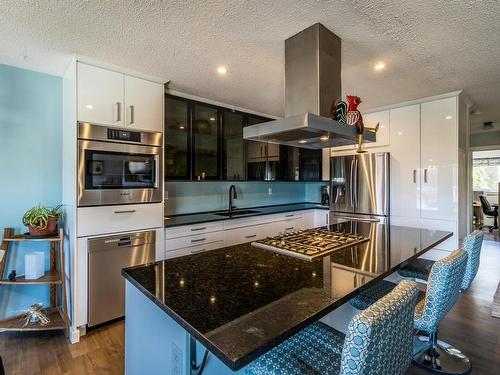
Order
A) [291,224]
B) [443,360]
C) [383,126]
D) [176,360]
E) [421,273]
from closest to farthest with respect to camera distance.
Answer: [176,360], [443,360], [421,273], [383,126], [291,224]

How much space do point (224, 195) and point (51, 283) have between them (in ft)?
7.48

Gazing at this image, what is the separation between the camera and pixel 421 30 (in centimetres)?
188

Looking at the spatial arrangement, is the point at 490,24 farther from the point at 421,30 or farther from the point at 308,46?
the point at 308,46

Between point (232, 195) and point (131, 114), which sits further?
point (232, 195)

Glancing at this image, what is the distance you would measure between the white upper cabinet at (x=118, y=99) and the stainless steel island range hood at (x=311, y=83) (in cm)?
122

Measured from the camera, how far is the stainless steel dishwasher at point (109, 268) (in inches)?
91.8

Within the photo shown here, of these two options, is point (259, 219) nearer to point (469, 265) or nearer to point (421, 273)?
point (421, 273)

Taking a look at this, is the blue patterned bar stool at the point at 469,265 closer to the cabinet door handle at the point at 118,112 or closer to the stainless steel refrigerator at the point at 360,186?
the stainless steel refrigerator at the point at 360,186

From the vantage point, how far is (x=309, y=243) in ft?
6.01

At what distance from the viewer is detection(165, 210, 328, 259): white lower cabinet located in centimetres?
284

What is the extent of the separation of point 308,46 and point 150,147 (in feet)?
5.59

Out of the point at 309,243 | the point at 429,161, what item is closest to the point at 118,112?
the point at 309,243

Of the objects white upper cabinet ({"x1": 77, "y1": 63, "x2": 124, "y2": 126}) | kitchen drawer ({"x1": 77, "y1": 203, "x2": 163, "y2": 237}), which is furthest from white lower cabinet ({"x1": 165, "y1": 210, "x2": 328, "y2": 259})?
white upper cabinet ({"x1": 77, "y1": 63, "x2": 124, "y2": 126})

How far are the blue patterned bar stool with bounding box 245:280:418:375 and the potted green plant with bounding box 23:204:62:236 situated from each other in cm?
221
